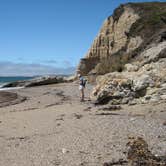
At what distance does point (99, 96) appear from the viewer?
59.6 ft

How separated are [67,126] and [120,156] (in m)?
4.48

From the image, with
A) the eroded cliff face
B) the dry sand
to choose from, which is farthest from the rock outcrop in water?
the dry sand

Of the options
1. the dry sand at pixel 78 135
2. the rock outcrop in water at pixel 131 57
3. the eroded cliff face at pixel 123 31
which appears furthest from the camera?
the eroded cliff face at pixel 123 31

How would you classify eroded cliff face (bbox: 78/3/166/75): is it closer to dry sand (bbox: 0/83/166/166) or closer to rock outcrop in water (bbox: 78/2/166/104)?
rock outcrop in water (bbox: 78/2/166/104)

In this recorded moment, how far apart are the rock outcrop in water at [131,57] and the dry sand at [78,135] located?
54.3 inches

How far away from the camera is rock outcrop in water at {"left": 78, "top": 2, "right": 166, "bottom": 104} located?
1686 centimetres

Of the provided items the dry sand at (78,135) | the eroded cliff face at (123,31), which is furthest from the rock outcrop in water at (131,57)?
the dry sand at (78,135)

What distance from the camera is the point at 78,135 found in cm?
1065

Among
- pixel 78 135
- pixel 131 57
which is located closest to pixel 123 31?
pixel 131 57

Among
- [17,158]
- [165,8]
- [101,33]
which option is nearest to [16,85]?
[101,33]

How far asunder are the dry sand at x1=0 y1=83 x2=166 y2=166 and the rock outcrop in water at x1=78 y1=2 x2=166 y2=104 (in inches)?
54.3

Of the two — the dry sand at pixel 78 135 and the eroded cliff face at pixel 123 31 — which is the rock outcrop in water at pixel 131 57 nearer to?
the eroded cliff face at pixel 123 31

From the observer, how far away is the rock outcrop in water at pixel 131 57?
55.3ft

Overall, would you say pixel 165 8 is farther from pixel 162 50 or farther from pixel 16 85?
pixel 162 50
